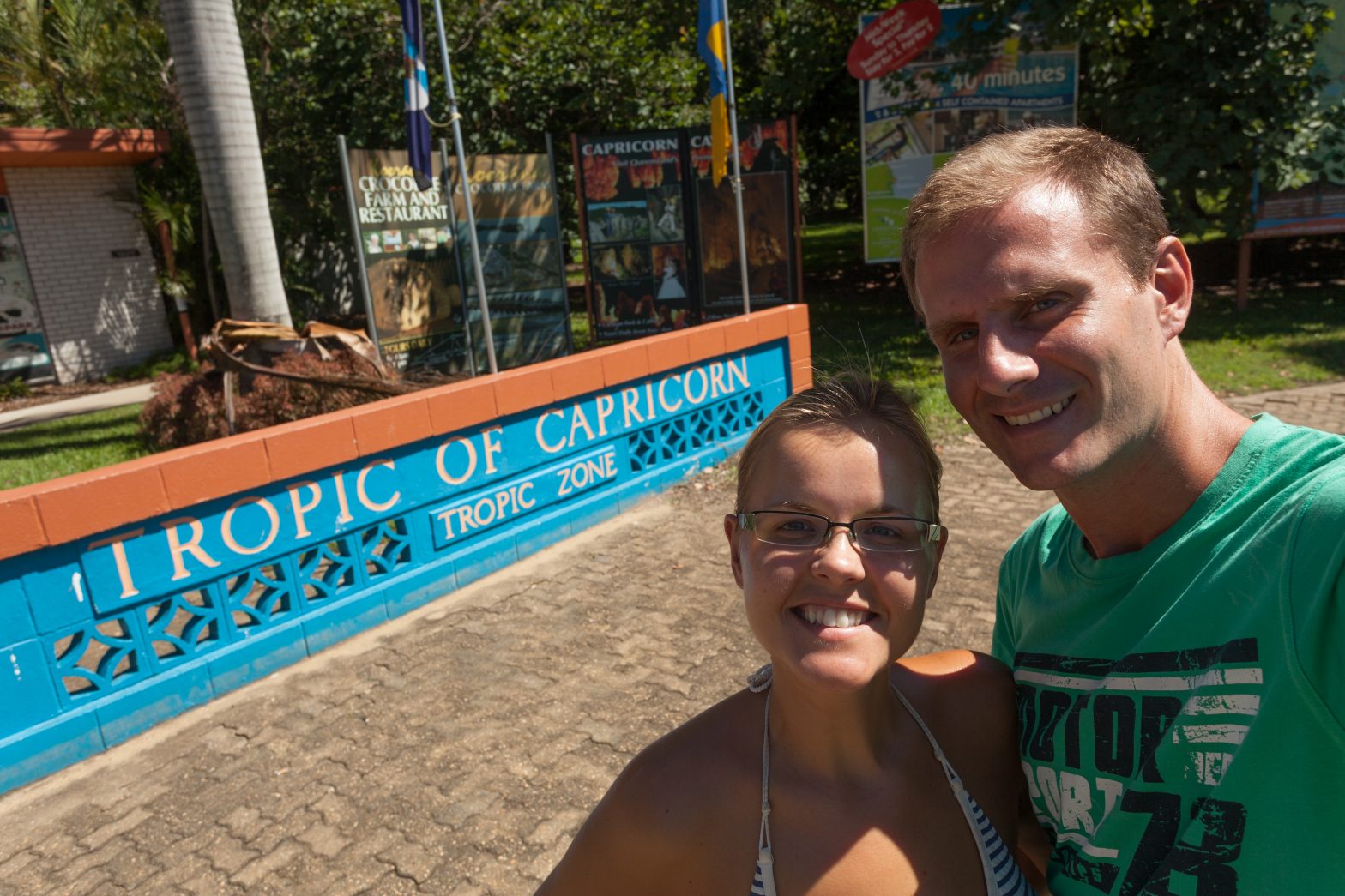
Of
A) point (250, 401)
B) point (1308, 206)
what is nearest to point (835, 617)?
point (250, 401)

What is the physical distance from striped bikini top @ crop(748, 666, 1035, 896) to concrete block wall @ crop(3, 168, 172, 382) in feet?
51.8

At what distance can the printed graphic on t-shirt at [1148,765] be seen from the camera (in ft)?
3.85

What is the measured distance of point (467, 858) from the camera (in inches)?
124

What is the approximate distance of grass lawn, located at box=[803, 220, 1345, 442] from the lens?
887 cm

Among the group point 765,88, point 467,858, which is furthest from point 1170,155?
point 467,858

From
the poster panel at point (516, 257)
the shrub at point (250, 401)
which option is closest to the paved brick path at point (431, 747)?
the shrub at point (250, 401)

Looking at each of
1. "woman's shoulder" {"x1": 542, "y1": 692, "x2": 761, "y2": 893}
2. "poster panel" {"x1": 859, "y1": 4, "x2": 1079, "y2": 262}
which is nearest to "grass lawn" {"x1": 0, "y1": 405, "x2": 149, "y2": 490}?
"woman's shoulder" {"x1": 542, "y1": 692, "x2": 761, "y2": 893}

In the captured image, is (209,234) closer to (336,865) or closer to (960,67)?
(960,67)

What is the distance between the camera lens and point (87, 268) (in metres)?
14.4

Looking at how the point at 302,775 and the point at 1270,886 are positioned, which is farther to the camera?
the point at 302,775

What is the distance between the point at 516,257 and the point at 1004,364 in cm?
1055

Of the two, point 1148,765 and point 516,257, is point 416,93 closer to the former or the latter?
point 516,257

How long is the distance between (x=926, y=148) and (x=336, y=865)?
12.0 m

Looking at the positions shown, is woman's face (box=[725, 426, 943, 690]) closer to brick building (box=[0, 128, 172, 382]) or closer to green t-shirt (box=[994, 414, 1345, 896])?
green t-shirt (box=[994, 414, 1345, 896])
